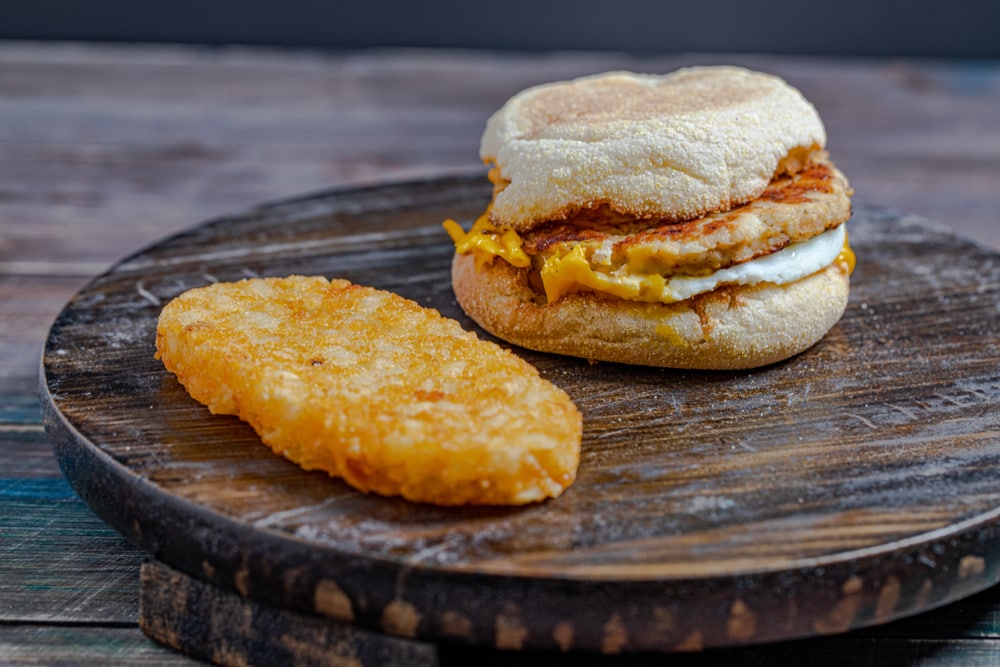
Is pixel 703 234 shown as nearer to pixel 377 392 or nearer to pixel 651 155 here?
pixel 651 155

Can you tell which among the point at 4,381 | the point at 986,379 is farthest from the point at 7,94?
the point at 986,379

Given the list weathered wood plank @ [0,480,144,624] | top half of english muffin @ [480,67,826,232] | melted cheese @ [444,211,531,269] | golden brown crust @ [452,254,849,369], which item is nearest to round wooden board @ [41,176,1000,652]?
golden brown crust @ [452,254,849,369]

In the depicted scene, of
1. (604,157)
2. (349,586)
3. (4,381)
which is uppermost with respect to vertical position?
(604,157)

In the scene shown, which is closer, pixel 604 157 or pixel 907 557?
pixel 907 557

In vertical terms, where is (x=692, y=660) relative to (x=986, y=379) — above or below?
below

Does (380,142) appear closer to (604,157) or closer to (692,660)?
(604,157)

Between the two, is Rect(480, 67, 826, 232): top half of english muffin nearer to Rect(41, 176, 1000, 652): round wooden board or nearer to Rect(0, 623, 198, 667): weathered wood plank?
Rect(41, 176, 1000, 652): round wooden board
